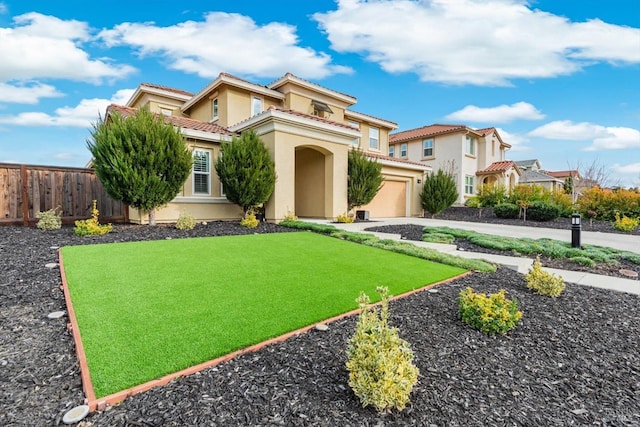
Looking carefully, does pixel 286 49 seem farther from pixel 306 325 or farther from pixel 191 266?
pixel 306 325

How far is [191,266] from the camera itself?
5883 millimetres

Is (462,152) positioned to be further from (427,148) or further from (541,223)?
(541,223)

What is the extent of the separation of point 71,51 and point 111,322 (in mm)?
13222

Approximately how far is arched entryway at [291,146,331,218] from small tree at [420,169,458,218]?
8.65m

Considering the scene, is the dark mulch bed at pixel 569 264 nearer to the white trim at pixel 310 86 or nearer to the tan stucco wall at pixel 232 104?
the tan stucco wall at pixel 232 104

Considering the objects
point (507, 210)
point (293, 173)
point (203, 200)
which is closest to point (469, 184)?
point (507, 210)

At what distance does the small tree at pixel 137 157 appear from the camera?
9.17m

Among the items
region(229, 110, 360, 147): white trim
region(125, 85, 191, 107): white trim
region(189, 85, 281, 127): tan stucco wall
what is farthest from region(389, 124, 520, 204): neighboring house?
region(125, 85, 191, 107): white trim

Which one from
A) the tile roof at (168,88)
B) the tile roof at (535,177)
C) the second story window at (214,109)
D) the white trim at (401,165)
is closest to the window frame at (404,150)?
the white trim at (401,165)

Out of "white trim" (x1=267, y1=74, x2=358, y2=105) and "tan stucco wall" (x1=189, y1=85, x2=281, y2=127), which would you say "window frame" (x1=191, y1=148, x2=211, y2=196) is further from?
"white trim" (x1=267, y1=74, x2=358, y2=105)

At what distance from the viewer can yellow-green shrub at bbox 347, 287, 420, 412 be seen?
2229 millimetres

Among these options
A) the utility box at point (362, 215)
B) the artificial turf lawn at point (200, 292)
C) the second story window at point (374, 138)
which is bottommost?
the artificial turf lawn at point (200, 292)

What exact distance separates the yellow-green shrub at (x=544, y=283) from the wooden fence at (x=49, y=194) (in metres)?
13.0

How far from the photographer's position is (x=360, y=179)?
1562 cm
